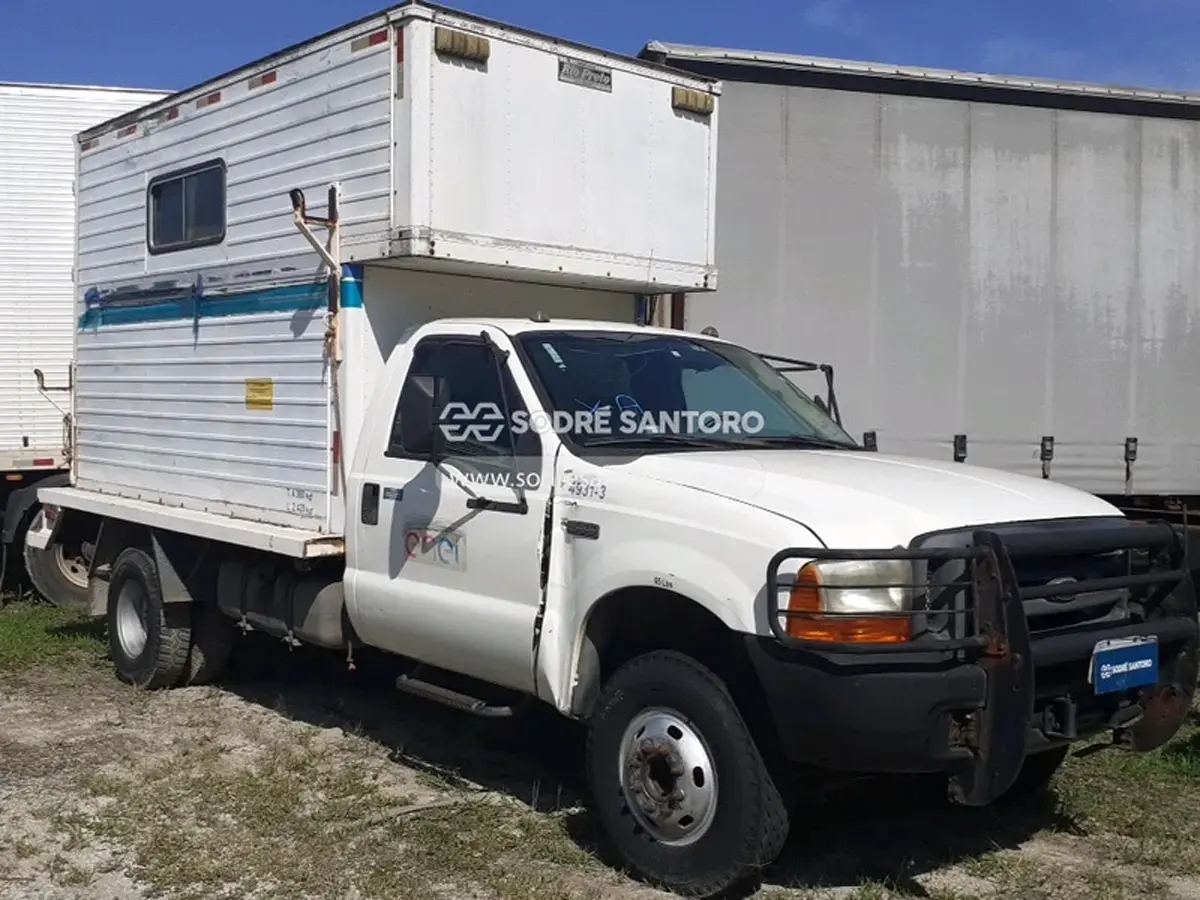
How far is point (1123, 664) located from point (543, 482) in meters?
2.15

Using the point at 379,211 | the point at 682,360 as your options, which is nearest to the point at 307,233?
the point at 379,211

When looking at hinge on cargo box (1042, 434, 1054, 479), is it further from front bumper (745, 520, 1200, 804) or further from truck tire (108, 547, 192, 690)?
truck tire (108, 547, 192, 690)

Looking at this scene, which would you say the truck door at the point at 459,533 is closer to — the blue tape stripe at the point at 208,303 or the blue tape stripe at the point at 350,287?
the blue tape stripe at the point at 350,287

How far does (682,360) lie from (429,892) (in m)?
2.50

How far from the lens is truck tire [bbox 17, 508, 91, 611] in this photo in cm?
1039

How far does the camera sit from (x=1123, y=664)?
4.47 m

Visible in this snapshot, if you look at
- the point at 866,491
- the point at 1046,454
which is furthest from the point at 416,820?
the point at 1046,454

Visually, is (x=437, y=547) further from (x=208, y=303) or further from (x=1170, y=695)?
(x=1170, y=695)

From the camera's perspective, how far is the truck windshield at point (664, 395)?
17.6 ft

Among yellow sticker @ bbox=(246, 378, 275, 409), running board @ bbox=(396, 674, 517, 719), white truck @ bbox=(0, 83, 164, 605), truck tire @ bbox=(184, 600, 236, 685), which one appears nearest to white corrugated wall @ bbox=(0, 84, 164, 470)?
white truck @ bbox=(0, 83, 164, 605)

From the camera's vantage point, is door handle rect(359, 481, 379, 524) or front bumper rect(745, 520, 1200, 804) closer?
front bumper rect(745, 520, 1200, 804)

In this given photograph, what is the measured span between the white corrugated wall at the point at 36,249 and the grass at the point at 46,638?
Answer: 1.24 m

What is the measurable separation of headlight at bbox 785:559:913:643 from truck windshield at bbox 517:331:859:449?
123cm

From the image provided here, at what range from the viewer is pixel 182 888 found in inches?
189
